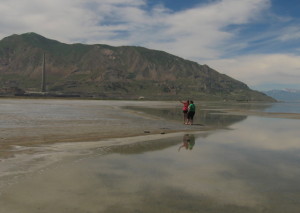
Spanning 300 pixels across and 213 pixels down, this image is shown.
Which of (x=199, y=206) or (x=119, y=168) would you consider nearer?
(x=199, y=206)

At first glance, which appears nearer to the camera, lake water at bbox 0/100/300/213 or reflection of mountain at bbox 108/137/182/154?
lake water at bbox 0/100/300/213

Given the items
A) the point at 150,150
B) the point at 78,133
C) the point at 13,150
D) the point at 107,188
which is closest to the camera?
the point at 107,188

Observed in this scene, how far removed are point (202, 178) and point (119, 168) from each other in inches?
137

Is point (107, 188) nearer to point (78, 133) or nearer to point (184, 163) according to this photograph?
point (184, 163)

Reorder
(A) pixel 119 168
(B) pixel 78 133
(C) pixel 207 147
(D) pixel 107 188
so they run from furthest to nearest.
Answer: (B) pixel 78 133, (C) pixel 207 147, (A) pixel 119 168, (D) pixel 107 188

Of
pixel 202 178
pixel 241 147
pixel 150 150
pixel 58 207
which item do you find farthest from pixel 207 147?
pixel 58 207

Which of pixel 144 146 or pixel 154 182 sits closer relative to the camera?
pixel 154 182

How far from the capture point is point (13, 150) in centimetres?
1545

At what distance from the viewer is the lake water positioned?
8445 mm

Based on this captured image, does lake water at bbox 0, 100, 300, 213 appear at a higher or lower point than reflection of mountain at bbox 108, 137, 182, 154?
higher

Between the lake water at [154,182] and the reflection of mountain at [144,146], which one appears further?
the reflection of mountain at [144,146]

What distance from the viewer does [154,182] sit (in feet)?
34.8

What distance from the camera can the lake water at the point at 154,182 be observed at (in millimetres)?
8445

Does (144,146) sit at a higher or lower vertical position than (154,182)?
lower
